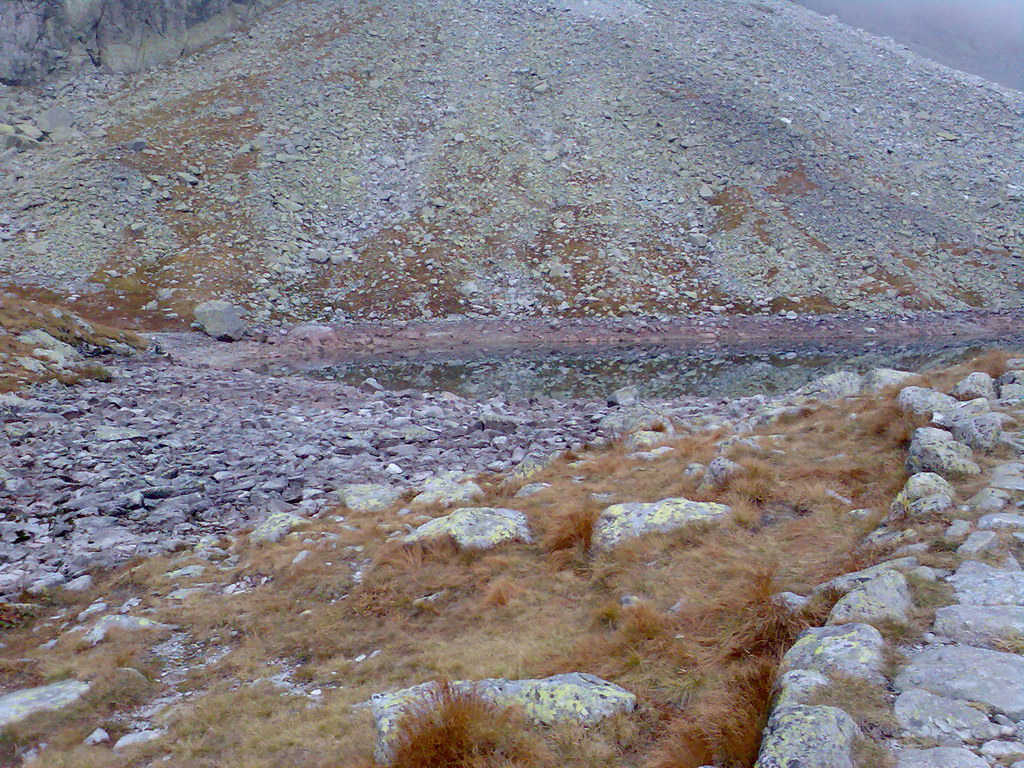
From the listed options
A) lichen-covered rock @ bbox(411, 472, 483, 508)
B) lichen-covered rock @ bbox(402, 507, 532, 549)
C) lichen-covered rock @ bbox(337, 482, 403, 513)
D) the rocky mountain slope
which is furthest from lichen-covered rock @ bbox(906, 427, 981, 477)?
the rocky mountain slope

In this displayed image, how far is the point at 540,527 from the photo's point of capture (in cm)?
1003

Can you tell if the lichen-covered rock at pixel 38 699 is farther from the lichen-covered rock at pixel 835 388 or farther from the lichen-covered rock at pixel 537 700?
the lichen-covered rock at pixel 835 388

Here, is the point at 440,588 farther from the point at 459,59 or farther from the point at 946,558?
the point at 459,59

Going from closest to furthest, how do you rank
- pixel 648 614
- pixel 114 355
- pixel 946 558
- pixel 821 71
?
pixel 946 558 < pixel 648 614 < pixel 114 355 < pixel 821 71

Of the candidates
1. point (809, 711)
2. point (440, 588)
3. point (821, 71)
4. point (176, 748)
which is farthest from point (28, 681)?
point (821, 71)

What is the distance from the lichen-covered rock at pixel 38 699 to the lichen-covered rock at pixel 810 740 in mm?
6846

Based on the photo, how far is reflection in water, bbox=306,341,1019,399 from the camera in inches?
1085

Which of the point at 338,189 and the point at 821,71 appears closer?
the point at 338,189

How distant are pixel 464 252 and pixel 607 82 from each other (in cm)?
2301

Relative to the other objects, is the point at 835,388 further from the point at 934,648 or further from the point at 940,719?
the point at 940,719

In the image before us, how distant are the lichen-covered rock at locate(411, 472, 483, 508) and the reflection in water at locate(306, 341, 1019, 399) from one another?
13.2 meters

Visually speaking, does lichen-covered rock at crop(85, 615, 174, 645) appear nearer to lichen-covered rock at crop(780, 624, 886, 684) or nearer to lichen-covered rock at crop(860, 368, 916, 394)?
lichen-covered rock at crop(780, 624, 886, 684)

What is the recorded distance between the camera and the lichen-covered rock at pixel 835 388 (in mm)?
15291

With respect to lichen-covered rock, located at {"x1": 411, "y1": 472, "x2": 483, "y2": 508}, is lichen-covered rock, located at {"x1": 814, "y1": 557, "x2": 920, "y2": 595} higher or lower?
higher
